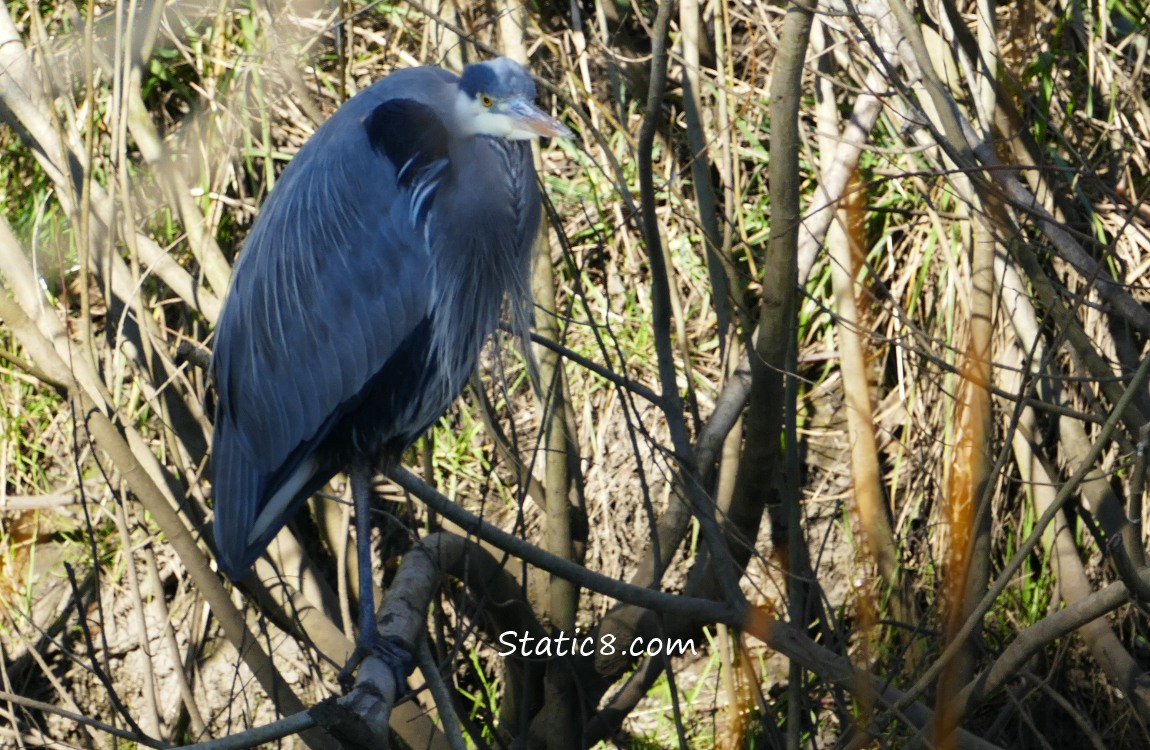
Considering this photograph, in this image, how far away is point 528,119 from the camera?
2.60 m

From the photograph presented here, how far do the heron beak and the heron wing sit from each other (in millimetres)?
267

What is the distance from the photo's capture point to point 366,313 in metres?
2.91

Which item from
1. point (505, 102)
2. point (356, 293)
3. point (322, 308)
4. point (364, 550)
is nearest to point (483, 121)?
point (505, 102)

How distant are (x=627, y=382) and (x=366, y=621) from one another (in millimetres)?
824

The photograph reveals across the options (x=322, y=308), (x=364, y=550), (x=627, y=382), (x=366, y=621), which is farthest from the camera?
(x=322, y=308)

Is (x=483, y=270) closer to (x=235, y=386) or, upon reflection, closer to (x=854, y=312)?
(x=235, y=386)

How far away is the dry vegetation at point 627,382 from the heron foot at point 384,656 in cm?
12

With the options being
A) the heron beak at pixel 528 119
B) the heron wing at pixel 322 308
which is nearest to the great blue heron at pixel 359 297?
the heron wing at pixel 322 308

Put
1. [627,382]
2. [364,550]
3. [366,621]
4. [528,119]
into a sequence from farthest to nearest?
[364,550] → [366,621] → [528,119] → [627,382]

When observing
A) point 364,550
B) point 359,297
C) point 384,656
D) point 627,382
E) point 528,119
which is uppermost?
point 528,119

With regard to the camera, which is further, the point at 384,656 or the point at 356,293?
the point at 356,293

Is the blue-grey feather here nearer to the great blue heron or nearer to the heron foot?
the great blue heron

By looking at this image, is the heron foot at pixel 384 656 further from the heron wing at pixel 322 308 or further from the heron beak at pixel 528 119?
the heron beak at pixel 528 119

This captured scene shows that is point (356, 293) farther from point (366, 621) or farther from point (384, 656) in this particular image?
point (384, 656)
